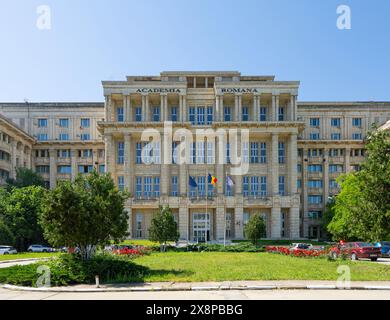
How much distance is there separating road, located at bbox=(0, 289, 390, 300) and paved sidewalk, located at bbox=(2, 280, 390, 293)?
0.60 meters

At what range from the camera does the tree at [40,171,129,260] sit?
74.5ft

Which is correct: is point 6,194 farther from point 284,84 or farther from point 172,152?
point 284,84

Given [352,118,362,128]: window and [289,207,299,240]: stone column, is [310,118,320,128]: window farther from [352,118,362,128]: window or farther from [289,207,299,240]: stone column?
[289,207,299,240]: stone column

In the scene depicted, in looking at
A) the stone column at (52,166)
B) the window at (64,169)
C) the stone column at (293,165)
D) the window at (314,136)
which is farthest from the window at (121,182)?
the window at (314,136)

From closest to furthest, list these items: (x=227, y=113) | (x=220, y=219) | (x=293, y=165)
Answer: (x=220, y=219) < (x=293, y=165) < (x=227, y=113)

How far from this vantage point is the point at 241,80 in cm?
7694

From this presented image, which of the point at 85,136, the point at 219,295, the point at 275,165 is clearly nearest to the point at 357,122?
the point at 275,165

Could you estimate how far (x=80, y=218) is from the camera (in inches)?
894

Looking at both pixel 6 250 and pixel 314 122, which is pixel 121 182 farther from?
pixel 314 122

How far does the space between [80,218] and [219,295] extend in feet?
31.3

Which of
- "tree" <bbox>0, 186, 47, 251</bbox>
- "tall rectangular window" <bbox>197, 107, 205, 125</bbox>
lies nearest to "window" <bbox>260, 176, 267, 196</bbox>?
"tall rectangular window" <bbox>197, 107, 205, 125</bbox>

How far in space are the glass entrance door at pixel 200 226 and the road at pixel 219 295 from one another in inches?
2176

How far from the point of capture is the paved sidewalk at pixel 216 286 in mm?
18359

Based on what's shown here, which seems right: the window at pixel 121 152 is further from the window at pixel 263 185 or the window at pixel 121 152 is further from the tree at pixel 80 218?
the tree at pixel 80 218
